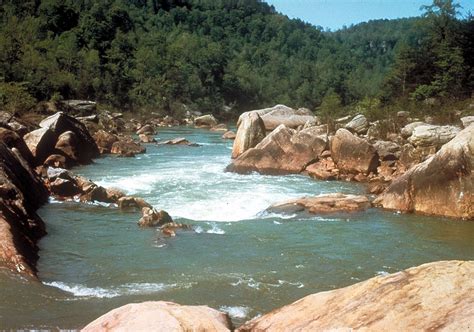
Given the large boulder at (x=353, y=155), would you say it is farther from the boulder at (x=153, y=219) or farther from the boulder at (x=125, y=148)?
the boulder at (x=125, y=148)

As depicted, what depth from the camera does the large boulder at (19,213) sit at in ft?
31.8

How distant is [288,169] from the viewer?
72.9 ft

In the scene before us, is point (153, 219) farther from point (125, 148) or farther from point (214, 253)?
point (125, 148)

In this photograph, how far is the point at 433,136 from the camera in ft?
67.9

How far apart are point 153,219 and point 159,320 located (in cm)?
812

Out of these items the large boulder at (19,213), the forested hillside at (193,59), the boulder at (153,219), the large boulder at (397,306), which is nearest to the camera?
the large boulder at (397,306)

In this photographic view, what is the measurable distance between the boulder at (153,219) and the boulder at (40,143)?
29.5 ft

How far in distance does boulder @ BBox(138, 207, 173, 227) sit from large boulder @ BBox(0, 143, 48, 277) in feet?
7.78

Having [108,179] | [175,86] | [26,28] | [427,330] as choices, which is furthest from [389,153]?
[175,86]

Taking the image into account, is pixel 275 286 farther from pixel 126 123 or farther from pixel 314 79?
pixel 314 79

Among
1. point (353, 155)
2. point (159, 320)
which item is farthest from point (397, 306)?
point (353, 155)

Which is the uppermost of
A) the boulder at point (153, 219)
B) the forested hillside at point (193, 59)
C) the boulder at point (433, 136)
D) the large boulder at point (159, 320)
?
the forested hillside at point (193, 59)

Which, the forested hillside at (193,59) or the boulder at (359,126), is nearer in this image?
the boulder at (359,126)

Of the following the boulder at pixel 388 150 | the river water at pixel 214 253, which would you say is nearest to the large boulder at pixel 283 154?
the boulder at pixel 388 150
